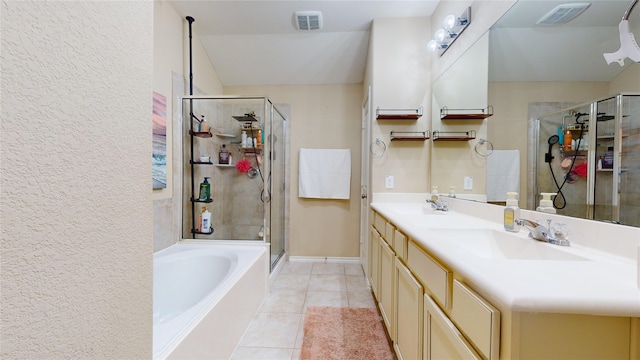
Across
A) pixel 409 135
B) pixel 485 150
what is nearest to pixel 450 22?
pixel 409 135

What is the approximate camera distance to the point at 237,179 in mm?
2797

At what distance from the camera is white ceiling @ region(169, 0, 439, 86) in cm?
218

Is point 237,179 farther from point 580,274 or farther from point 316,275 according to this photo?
point 580,274

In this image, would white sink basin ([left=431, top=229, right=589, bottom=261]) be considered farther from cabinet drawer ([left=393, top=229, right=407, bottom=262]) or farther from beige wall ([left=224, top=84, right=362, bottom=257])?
beige wall ([left=224, top=84, right=362, bottom=257])

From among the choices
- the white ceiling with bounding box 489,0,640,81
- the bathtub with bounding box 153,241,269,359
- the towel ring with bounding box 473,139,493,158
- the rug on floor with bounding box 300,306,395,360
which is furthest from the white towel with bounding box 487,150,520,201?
the bathtub with bounding box 153,241,269,359

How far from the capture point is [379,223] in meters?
1.88

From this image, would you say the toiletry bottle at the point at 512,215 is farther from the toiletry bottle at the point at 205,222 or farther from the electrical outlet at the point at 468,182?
the toiletry bottle at the point at 205,222

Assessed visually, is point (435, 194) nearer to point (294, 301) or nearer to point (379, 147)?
point (379, 147)

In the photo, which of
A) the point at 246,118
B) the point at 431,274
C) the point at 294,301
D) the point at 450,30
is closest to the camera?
the point at 431,274

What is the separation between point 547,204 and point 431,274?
0.61m

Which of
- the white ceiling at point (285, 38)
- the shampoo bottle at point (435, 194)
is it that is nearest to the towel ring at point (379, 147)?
the shampoo bottle at point (435, 194)

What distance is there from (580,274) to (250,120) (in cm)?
264

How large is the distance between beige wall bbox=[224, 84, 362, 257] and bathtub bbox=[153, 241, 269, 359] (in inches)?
35.1

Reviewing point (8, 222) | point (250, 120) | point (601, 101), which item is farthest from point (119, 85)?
point (250, 120)
